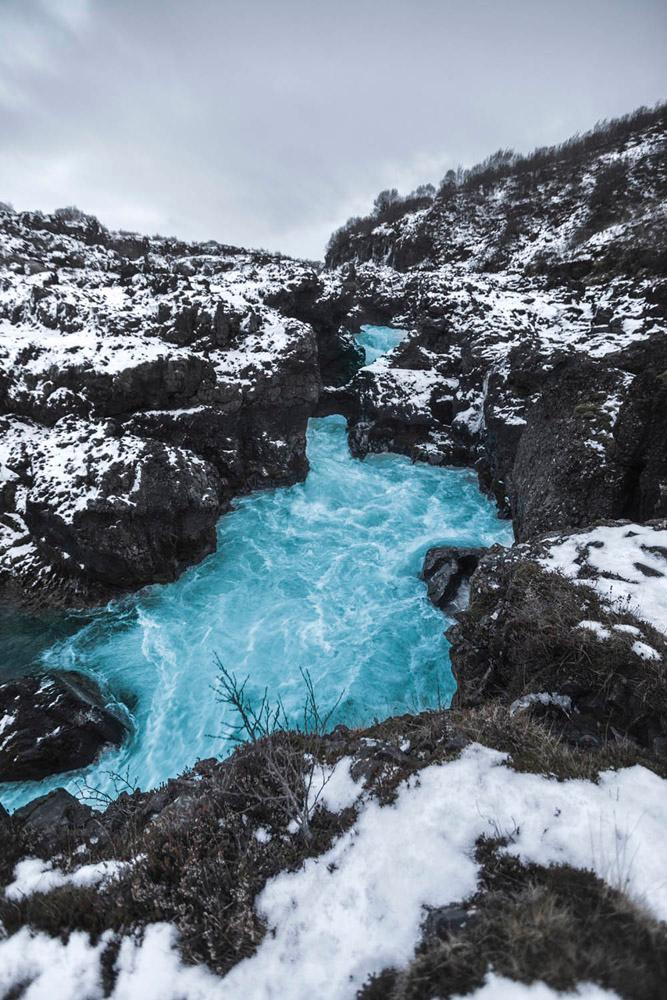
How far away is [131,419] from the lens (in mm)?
19938

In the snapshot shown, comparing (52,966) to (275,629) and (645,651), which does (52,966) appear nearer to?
(645,651)

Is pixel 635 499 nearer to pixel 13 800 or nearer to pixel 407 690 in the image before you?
pixel 407 690

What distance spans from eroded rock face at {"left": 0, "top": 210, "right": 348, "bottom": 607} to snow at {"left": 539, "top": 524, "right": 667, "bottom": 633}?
1411 centimetres

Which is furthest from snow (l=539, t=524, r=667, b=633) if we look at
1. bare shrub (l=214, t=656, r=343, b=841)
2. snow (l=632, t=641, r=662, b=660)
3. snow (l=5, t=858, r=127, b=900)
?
snow (l=5, t=858, r=127, b=900)

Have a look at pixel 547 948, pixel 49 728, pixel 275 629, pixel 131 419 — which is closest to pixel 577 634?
pixel 547 948

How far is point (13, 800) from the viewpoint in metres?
10.5

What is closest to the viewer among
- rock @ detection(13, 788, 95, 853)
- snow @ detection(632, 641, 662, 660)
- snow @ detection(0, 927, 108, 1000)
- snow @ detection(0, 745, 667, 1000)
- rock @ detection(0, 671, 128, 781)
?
snow @ detection(0, 745, 667, 1000)

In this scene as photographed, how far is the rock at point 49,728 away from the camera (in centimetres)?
1093

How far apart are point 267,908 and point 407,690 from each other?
399 inches

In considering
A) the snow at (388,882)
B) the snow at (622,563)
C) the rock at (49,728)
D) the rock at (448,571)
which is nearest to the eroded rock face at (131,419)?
the rock at (49,728)

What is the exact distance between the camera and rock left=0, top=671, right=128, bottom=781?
1093 cm

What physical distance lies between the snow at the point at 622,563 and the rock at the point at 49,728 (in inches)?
489

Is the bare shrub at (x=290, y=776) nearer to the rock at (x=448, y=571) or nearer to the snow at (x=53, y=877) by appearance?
the snow at (x=53, y=877)

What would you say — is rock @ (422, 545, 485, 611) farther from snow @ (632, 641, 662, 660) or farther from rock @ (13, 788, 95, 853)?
rock @ (13, 788, 95, 853)
